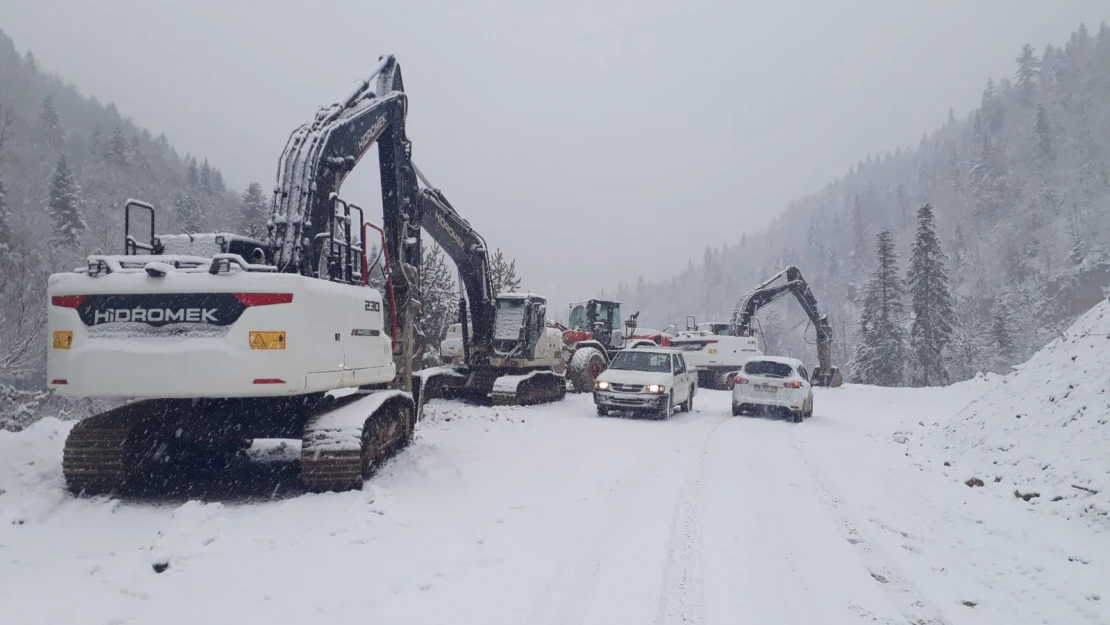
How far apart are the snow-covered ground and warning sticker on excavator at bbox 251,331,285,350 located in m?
1.58

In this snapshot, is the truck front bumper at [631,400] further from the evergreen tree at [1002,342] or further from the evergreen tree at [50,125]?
the evergreen tree at [50,125]

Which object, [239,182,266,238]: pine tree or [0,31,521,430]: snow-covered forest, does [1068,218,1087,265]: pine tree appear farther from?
[239,182,266,238]: pine tree

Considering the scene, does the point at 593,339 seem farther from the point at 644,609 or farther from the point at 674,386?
the point at 644,609

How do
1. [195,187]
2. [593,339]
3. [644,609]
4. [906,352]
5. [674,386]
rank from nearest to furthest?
[644,609], [674,386], [593,339], [906,352], [195,187]

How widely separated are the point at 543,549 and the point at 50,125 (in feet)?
422

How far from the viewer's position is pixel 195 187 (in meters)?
99.3

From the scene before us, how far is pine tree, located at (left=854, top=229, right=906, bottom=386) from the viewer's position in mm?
46812

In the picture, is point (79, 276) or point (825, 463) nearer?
point (79, 276)

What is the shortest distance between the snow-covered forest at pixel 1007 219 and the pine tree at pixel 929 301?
111 feet

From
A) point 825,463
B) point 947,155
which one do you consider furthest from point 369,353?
point 947,155

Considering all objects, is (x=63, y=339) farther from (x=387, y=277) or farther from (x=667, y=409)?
(x=667, y=409)

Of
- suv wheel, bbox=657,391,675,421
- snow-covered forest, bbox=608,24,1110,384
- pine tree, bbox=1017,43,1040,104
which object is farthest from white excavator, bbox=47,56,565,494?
pine tree, bbox=1017,43,1040,104

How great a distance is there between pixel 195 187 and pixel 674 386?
341ft

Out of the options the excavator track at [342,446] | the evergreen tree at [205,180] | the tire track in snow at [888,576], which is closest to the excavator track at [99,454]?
the excavator track at [342,446]
